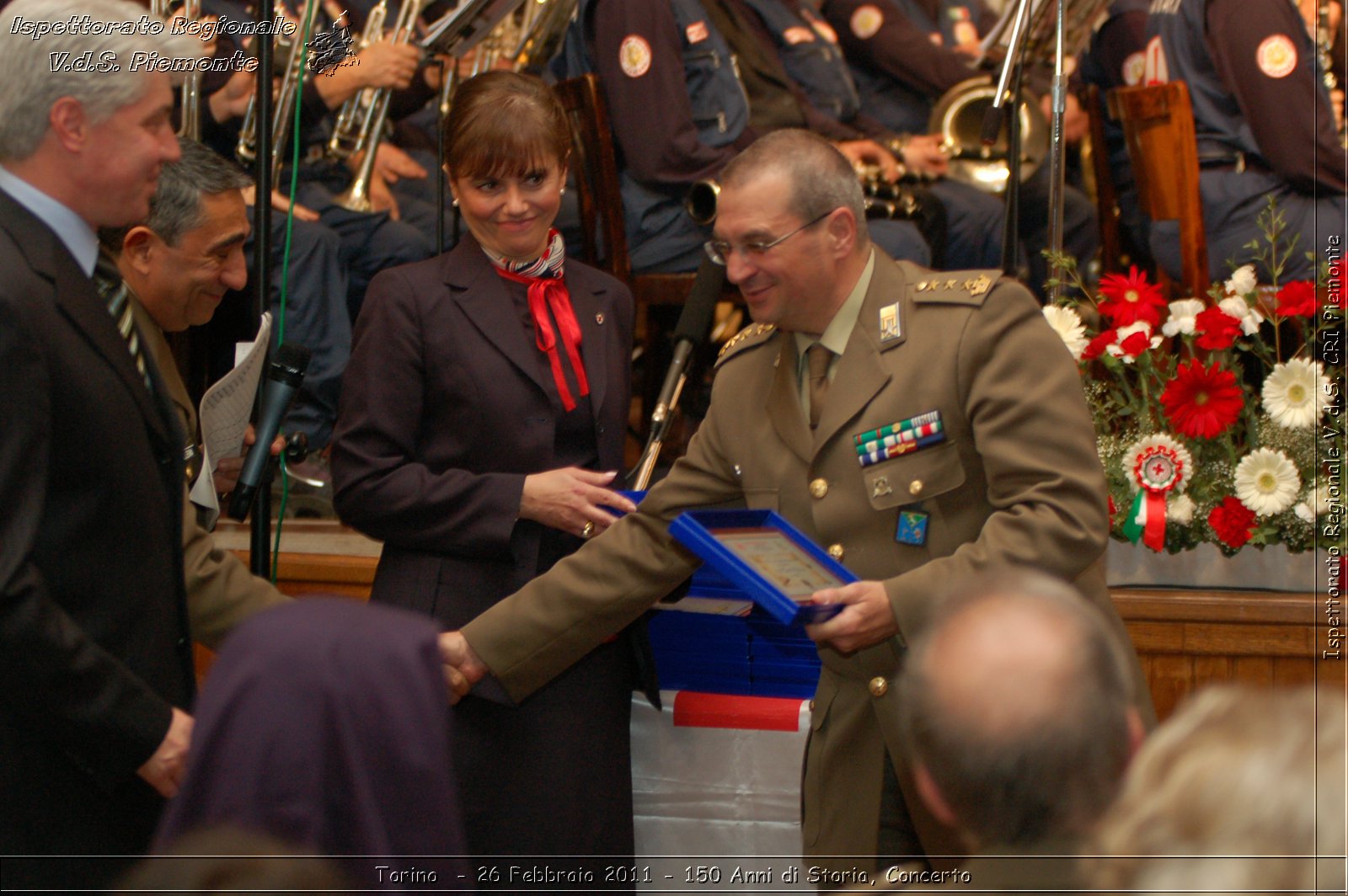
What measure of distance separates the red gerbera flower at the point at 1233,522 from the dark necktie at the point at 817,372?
1.11 m

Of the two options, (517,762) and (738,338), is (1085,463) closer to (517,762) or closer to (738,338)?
(738,338)

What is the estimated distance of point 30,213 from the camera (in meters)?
1.82

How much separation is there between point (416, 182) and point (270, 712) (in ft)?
11.4

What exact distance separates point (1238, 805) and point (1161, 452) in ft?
6.89

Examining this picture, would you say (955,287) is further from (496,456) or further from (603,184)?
(603,184)

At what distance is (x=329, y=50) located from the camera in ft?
12.2

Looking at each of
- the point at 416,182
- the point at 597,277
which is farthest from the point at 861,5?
the point at 597,277

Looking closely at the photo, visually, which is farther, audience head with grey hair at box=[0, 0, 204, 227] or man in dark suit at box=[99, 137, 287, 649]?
man in dark suit at box=[99, 137, 287, 649]

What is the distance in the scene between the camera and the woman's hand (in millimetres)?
2500

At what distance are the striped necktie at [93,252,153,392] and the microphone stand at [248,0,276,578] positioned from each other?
763mm

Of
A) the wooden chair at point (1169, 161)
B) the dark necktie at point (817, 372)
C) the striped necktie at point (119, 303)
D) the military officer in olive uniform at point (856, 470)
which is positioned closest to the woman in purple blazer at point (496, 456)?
the military officer in olive uniform at point (856, 470)

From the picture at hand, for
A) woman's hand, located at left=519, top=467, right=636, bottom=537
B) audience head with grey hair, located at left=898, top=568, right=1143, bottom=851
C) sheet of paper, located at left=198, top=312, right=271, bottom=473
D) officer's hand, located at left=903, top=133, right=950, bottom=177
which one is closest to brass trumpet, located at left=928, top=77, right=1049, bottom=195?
officer's hand, located at left=903, top=133, right=950, bottom=177

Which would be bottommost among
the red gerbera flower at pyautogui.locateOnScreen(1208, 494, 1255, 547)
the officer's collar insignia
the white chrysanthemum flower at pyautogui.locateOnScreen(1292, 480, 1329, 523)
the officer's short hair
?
the red gerbera flower at pyautogui.locateOnScreen(1208, 494, 1255, 547)

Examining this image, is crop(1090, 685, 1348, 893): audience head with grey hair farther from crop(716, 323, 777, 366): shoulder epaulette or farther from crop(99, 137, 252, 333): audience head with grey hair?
crop(99, 137, 252, 333): audience head with grey hair
